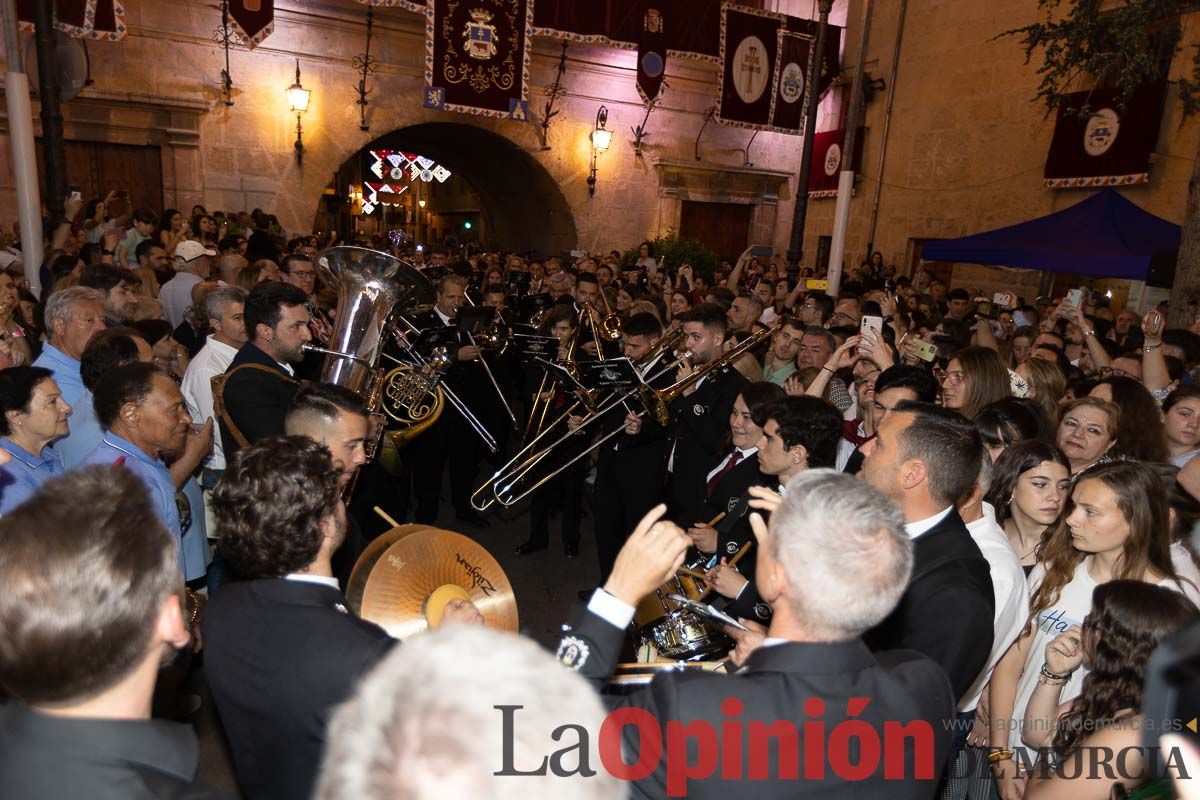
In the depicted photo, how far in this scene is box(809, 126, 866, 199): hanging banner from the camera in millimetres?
17109

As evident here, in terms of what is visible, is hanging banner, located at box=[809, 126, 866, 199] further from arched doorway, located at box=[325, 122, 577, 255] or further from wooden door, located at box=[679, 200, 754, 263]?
arched doorway, located at box=[325, 122, 577, 255]

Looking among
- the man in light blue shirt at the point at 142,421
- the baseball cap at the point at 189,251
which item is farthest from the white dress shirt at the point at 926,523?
the baseball cap at the point at 189,251

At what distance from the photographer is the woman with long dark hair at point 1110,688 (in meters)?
1.81

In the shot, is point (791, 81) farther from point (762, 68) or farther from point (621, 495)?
point (621, 495)

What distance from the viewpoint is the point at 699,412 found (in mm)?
4648

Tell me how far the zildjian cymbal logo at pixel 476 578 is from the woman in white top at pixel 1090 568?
183 cm

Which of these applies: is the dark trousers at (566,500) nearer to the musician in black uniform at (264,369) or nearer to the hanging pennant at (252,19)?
the musician in black uniform at (264,369)

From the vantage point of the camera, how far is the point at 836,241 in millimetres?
8930

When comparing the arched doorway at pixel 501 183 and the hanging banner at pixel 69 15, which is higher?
the hanging banner at pixel 69 15

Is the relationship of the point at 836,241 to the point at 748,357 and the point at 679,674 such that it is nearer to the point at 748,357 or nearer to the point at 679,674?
the point at 748,357

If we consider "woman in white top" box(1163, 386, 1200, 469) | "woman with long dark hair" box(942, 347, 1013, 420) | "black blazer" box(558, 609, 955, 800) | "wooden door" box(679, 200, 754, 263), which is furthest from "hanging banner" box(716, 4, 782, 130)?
"black blazer" box(558, 609, 955, 800)

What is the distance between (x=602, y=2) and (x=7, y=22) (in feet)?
33.6

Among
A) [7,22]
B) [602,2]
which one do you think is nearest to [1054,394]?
[7,22]

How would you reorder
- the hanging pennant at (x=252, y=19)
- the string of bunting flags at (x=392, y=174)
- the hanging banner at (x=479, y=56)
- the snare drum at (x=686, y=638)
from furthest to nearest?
the string of bunting flags at (x=392, y=174)
the hanging banner at (x=479, y=56)
the hanging pennant at (x=252, y=19)
the snare drum at (x=686, y=638)
